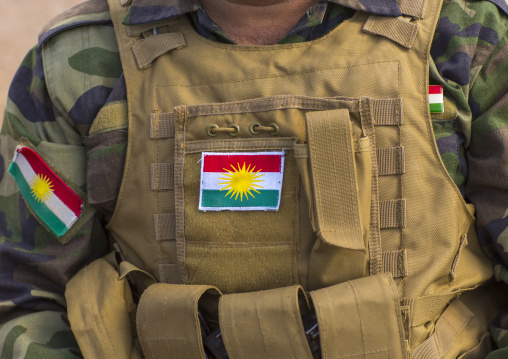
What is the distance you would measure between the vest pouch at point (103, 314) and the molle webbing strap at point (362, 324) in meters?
0.43

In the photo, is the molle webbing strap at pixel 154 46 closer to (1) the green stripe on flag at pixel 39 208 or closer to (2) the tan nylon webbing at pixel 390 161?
(1) the green stripe on flag at pixel 39 208

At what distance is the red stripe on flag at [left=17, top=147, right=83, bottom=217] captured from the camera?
1399mm

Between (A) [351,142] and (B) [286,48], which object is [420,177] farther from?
(B) [286,48]

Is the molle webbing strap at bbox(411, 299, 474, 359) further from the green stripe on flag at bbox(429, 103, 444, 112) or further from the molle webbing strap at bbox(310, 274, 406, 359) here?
the green stripe on flag at bbox(429, 103, 444, 112)

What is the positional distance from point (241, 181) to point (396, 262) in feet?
1.14

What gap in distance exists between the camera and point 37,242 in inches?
56.3

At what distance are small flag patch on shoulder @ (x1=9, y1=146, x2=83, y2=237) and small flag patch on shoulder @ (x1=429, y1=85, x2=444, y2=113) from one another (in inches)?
30.8

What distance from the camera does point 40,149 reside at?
141cm

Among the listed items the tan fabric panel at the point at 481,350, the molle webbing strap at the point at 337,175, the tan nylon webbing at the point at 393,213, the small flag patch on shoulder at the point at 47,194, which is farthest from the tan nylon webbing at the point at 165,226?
the tan fabric panel at the point at 481,350

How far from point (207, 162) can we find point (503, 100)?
0.61 m

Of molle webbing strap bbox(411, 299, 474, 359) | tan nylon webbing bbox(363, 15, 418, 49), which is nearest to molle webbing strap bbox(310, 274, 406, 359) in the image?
molle webbing strap bbox(411, 299, 474, 359)

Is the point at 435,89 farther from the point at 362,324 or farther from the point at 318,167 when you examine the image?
the point at 362,324

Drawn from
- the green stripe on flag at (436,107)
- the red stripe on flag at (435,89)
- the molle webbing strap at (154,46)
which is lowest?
the green stripe on flag at (436,107)

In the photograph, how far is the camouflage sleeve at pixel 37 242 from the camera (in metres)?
1.40
